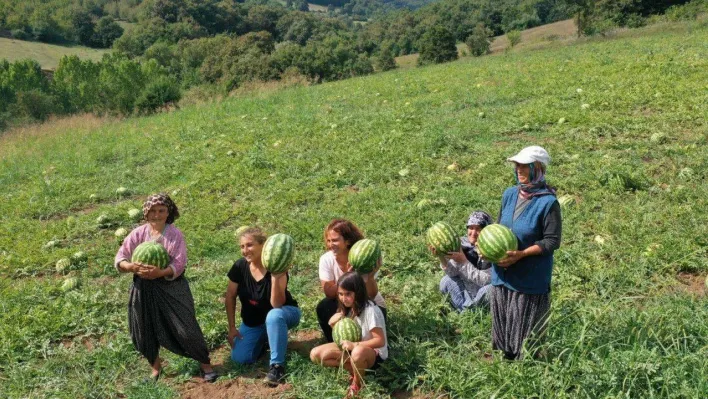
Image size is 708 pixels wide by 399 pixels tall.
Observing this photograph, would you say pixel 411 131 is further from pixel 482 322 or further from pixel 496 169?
pixel 482 322

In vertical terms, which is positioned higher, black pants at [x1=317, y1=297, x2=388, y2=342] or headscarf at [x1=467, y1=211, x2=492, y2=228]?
headscarf at [x1=467, y1=211, x2=492, y2=228]

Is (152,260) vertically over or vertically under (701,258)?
over

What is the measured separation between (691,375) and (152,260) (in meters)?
3.84

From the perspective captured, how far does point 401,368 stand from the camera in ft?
13.7

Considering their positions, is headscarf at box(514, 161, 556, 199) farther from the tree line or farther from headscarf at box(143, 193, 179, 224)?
the tree line

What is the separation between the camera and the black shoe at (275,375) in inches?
168

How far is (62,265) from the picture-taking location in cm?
682

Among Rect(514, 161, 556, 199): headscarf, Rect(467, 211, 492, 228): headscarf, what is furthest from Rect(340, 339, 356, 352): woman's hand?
Rect(514, 161, 556, 199): headscarf

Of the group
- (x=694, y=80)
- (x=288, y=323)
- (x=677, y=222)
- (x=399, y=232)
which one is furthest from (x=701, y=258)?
(x=694, y=80)

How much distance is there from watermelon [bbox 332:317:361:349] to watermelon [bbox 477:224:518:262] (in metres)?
1.16

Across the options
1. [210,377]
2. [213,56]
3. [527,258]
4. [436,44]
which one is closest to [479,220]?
[527,258]

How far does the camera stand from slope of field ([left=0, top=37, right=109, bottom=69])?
215ft

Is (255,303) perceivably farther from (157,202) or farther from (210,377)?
(157,202)

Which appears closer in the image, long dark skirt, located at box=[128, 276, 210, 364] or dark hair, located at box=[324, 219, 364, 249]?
long dark skirt, located at box=[128, 276, 210, 364]
